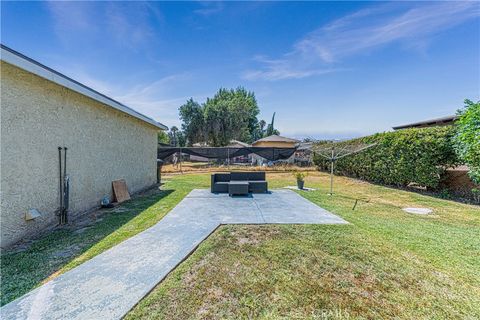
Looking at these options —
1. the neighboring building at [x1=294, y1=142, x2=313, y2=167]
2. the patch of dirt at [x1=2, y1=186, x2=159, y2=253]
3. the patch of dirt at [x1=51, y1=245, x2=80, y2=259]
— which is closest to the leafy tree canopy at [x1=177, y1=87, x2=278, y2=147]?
the neighboring building at [x1=294, y1=142, x2=313, y2=167]

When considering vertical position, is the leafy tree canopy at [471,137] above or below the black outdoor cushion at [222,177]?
above

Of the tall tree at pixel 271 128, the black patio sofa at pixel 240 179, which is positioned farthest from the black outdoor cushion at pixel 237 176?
the tall tree at pixel 271 128

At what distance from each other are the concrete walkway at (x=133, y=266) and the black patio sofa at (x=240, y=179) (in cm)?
216

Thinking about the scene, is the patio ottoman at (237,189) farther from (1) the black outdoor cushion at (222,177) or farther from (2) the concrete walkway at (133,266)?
(2) the concrete walkway at (133,266)

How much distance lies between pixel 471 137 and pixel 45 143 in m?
10.9

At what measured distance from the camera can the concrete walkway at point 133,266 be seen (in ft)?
7.19

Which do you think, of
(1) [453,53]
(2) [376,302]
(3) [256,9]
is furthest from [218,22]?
(2) [376,302]

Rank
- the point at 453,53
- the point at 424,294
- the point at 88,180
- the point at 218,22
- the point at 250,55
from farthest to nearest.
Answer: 1. the point at 250,55
2. the point at 218,22
3. the point at 453,53
4. the point at 88,180
5. the point at 424,294

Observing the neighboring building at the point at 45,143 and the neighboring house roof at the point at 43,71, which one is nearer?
the neighboring house roof at the point at 43,71

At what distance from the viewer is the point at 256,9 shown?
8.66 metres

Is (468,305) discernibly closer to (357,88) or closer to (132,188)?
(132,188)

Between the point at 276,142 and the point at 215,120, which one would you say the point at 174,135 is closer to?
the point at 215,120

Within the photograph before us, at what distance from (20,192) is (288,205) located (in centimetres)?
594

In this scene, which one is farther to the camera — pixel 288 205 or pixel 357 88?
pixel 357 88
